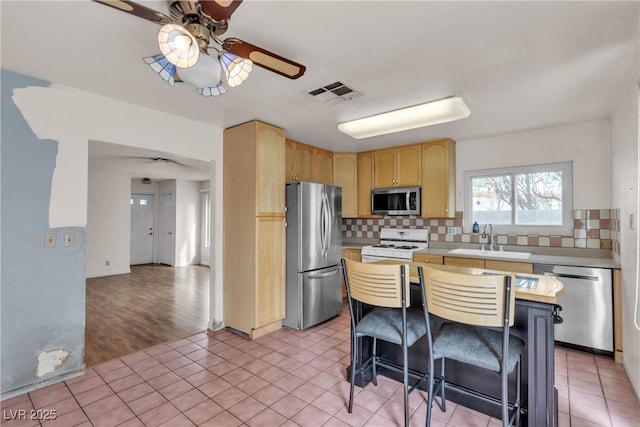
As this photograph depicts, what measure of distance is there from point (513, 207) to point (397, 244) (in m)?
1.61

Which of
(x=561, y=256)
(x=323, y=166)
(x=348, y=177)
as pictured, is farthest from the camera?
(x=348, y=177)

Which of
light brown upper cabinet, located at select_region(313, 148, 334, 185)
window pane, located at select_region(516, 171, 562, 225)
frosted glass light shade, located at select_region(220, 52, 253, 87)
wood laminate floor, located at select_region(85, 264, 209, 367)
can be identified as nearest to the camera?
frosted glass light shade, located at select_region(220, 52, 253, 87)

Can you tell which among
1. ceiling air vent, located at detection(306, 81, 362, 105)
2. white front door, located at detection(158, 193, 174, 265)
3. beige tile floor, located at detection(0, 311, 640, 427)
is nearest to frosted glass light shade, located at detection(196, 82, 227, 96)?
ceiling air vent, located at detection(306, 81, 362, 105)

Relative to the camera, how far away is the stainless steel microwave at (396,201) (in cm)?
417

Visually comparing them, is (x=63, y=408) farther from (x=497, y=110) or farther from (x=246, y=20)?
(x=497, y=110)

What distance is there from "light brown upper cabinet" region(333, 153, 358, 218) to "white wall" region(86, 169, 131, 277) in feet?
→ 16.5

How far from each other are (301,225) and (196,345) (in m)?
1.68

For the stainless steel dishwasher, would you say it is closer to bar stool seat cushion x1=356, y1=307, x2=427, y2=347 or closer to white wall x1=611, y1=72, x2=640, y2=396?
white wall x1=611, y1=72, x2=640, y2=396

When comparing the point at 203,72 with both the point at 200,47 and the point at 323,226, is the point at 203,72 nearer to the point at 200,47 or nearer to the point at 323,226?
the point at 200,47

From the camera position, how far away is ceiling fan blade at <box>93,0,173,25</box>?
3.67ft

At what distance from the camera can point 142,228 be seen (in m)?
7.94

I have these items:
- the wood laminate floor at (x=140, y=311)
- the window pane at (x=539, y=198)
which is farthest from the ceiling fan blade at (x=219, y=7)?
the window pane at (x=539, y=198)

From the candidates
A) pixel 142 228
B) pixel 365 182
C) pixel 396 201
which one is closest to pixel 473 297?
pixel 396 201

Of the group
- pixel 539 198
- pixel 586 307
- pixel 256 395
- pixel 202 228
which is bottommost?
pixel 256 395
